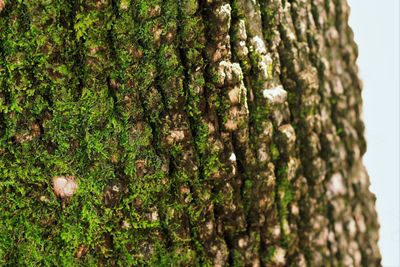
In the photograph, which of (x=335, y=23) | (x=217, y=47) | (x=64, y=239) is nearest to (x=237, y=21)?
(x=217, y=47)

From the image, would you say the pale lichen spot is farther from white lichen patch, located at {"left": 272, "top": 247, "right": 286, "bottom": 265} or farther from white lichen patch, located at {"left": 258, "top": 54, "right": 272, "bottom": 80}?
white lichen patch, located at {"left": 258, "top": 54, "right": 272, "bottom": 80}

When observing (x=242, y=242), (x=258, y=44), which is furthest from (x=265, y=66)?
(x=242, y=242)

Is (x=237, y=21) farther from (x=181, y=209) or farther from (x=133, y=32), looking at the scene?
(x=181, y=209)

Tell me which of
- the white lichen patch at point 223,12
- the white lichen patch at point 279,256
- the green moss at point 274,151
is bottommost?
the white lichen patch at point 279,256

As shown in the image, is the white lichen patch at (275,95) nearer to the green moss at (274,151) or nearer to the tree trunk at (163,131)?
the tree trunk at (163,131)

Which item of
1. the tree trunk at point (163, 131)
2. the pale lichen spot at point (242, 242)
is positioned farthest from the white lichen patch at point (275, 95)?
the pale lichen spot at point (242, 242)

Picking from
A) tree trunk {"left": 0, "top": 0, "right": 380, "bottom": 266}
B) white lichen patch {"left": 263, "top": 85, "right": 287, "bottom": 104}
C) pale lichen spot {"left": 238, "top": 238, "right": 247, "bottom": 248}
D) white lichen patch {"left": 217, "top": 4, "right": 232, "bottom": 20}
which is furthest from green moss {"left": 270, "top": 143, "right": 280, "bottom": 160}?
white lichen patch {"left": 217, "top": 4, "right": 232, "bottom": 20}

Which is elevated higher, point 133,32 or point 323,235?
point 133,32
